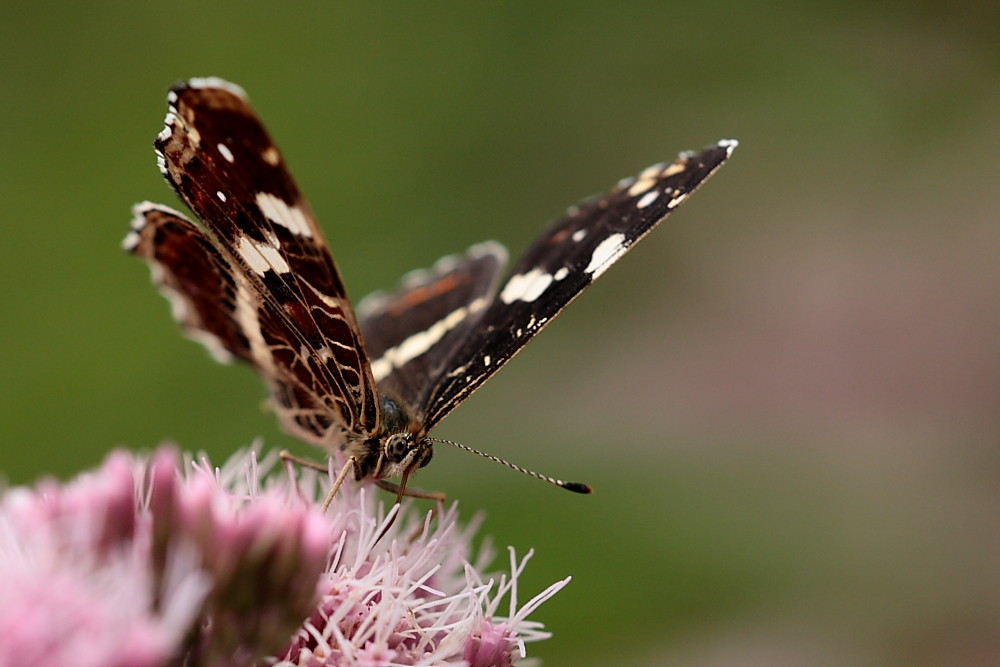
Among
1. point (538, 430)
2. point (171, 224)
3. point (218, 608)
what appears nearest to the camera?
point (218, 608)

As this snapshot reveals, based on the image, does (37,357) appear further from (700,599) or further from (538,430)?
(700,599)

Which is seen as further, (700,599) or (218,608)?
(700,599)

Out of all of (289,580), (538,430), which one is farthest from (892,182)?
(289,580)

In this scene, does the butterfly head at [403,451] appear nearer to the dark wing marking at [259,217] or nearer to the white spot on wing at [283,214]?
the dark wing marking at [259,217]

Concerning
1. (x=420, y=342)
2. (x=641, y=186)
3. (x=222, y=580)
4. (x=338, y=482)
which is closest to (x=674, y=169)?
(x=641, y=186)

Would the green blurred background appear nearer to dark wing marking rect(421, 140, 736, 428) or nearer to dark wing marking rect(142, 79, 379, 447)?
dark wing marking rect(421, 140, 736, 428)

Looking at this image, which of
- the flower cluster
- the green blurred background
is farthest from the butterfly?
the green blurred background

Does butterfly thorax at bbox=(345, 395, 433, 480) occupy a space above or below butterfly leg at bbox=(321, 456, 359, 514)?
above
